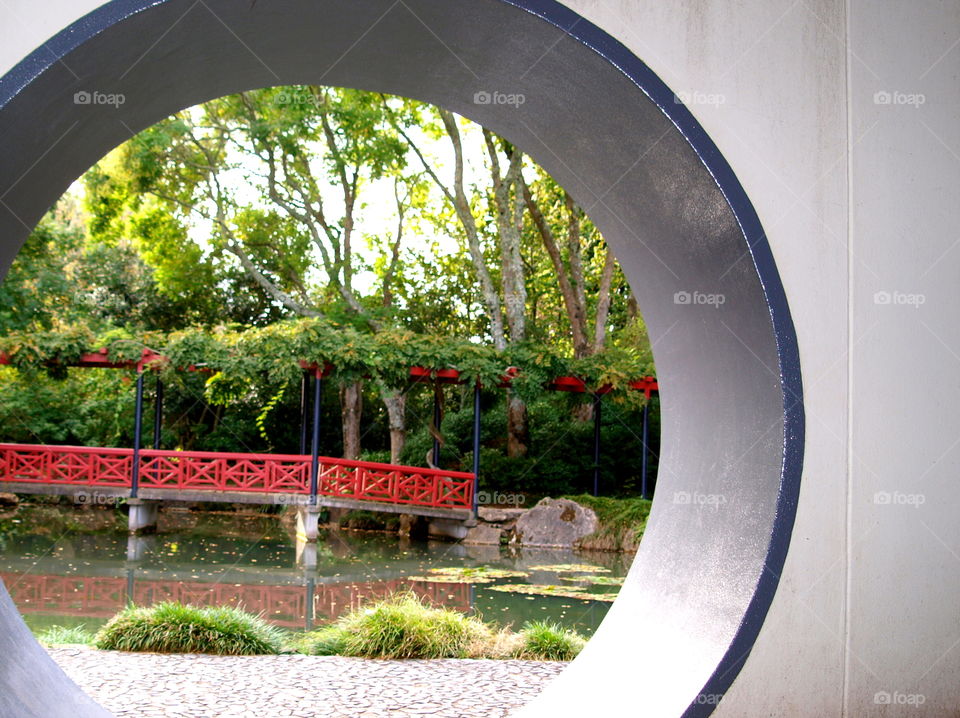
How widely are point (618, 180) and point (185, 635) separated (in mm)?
4290

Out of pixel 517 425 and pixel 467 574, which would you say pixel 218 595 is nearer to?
pixel 467 574

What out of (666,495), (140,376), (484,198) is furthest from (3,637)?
(484,198)

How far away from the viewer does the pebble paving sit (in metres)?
4.65

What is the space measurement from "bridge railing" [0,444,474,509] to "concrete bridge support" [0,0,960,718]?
12.4 metres

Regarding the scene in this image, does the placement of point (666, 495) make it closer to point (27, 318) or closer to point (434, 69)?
point (434, 69)

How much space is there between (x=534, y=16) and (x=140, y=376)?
13472mm

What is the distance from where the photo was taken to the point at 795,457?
3.23 metres

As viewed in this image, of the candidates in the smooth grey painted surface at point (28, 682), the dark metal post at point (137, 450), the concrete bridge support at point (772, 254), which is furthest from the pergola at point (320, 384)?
the concrete bridge support at point (772, 254)

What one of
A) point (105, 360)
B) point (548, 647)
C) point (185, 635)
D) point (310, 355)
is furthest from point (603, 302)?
point (185, 635)

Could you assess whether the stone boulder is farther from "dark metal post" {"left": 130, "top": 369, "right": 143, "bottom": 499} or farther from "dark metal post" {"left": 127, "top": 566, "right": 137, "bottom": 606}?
"dark metal post" {"left": 130, "top": 369, "right": 143, "bottom": 499}

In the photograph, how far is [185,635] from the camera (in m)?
6.21

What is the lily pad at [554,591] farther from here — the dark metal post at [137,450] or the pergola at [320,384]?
the dark metal post at [137,450]

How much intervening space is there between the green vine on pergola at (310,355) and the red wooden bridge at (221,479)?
1.38m

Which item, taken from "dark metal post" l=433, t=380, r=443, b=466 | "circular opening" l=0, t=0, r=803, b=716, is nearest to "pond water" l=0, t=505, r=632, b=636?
"dark metal post" l=433, t=380, r=443, b=466
